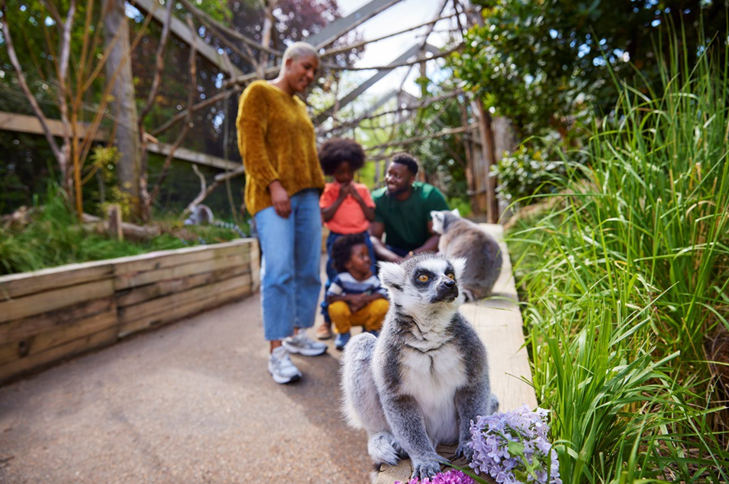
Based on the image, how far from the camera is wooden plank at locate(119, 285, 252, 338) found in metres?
3.28

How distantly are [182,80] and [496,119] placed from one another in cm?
526

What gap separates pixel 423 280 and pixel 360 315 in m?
1.89

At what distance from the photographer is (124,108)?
5238mm

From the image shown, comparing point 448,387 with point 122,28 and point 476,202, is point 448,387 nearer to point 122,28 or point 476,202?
point 122,28

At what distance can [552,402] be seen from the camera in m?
1.08

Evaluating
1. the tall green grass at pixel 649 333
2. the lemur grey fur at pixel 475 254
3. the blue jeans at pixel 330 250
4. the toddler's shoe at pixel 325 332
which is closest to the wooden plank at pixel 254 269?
the toddler's shoe at pixel 325 332

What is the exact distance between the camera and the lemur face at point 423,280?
1.03m

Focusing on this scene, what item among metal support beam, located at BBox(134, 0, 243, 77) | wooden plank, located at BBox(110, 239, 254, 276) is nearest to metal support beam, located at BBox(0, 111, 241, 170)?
metal support beam, located at BBox(134, 0, 243, 77)

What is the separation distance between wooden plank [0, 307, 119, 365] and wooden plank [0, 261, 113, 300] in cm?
29

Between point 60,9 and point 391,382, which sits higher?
point 60,9

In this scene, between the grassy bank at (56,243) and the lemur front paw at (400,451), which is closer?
the lemur front paw at (400,451)

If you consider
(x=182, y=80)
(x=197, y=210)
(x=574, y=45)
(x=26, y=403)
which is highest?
(x=182, y=80)

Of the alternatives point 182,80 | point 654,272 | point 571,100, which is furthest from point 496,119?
point 182,80

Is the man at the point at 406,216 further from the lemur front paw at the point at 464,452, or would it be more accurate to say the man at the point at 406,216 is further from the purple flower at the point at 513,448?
the purple flower at the point at 513,448
